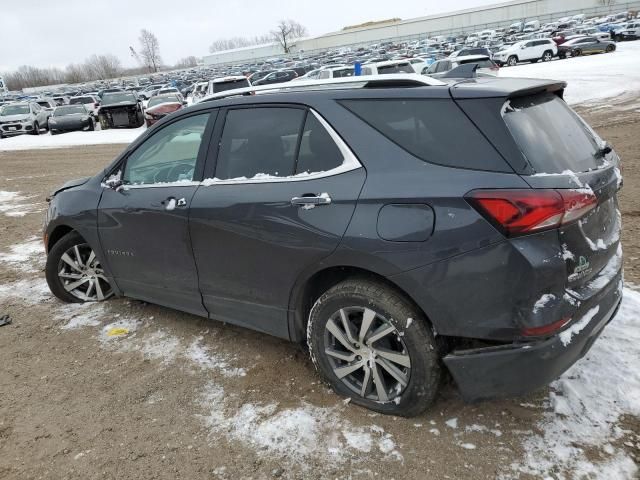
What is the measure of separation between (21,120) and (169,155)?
2358 cm

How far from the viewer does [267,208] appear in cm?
Result: 311

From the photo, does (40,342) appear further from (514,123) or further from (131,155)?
(514,123)

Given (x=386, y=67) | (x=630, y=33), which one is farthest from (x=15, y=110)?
(x=630, y=33)

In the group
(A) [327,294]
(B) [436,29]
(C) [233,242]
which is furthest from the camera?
(B) [436,29]

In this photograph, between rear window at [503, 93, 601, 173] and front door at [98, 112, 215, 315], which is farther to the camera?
front door at [98, 112, 215, 315]

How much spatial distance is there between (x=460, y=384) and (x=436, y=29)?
356 ft

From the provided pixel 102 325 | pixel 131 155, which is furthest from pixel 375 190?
pixel 102 325

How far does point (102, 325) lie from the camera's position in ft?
14.5

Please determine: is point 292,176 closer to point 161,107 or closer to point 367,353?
point 367,353

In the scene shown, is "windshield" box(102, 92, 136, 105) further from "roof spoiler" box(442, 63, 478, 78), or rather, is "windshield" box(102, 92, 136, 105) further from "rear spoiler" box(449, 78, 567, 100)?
"rear spoiler" box(449, 78, 567, 100)

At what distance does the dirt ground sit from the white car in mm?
35095

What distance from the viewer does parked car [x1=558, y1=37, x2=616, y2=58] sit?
34094mm

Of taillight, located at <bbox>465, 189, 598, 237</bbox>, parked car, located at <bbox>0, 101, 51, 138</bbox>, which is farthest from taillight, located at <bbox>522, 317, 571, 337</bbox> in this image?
parked car, located at <bbox>0, 101, 51, 138</bbox>

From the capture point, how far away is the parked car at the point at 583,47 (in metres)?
34.1
